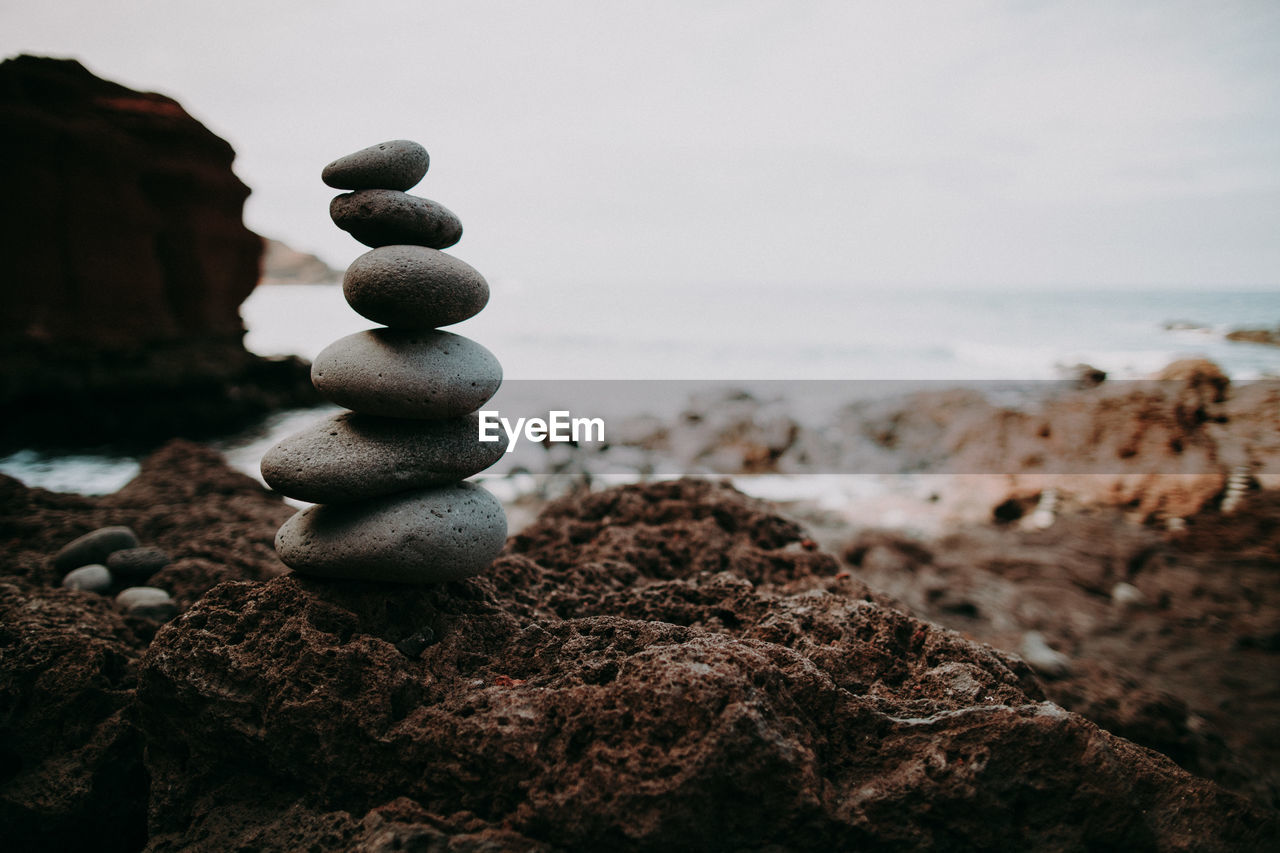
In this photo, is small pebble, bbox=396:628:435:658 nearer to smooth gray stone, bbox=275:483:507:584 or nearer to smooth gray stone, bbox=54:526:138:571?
smooth gray stone, bbox=275:483:507:584

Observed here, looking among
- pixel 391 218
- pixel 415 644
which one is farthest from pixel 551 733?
pixel 391 218

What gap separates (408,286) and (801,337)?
24.2 m

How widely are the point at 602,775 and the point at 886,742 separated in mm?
831

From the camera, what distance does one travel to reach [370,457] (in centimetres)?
239

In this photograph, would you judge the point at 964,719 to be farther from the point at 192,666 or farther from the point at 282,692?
the point at 192,666

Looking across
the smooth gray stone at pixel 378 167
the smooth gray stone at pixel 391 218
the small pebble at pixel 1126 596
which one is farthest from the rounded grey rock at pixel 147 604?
the small pebble at pixel 1126 596

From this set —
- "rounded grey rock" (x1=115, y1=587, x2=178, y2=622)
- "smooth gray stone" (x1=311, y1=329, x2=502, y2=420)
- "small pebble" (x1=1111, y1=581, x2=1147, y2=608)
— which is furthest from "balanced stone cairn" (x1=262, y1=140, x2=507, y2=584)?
"small pebble" (x1=1111, y1=581, x2=1147, y2=608)

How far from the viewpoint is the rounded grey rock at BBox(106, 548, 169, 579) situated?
3453mm

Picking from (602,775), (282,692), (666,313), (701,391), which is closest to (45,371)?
(701,391)

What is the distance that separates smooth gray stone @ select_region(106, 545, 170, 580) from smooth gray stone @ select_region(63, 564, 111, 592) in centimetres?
6

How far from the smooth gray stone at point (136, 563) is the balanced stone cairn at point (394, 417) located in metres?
1.63

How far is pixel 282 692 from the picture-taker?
1986 millimetres
